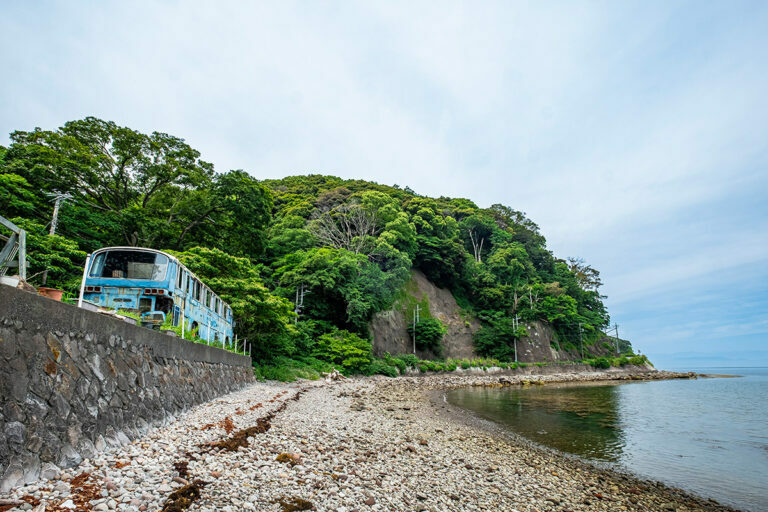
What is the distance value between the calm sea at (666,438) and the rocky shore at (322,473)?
1193mm

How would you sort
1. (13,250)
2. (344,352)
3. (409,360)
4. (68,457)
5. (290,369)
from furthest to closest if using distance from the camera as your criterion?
1. (409,360)
2. (344,352)
3. (290,369)
4. (13,250)
5. (68,457)

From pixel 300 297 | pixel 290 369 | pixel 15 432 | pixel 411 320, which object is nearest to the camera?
pixel 15 432

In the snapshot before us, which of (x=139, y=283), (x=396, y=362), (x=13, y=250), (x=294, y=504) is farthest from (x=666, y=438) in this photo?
(x=396, y=362)

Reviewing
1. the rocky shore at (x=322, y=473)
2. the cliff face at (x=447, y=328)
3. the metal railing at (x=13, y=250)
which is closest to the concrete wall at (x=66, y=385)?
the rocky shore at (x=322, y=473)

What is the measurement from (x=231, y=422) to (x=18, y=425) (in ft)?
14.5

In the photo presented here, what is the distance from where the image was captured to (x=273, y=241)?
132ft

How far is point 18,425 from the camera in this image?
3680 mm

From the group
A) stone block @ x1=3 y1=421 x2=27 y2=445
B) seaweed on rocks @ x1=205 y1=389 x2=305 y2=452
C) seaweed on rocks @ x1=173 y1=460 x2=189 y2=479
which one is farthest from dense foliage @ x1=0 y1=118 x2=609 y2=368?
stone block @ x1=3 y1=421 x2=27 y2=445

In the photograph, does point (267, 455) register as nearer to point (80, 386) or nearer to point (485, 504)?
point (80, 386)

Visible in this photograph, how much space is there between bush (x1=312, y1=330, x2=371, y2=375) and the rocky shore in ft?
58.8

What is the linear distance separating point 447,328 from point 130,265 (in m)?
40.2

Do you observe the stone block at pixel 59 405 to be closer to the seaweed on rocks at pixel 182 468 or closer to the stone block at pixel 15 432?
the stone block at pixel 15 432

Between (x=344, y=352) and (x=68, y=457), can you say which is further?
(x=344, y=352)

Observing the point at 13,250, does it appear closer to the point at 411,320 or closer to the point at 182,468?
the point at 182,468
